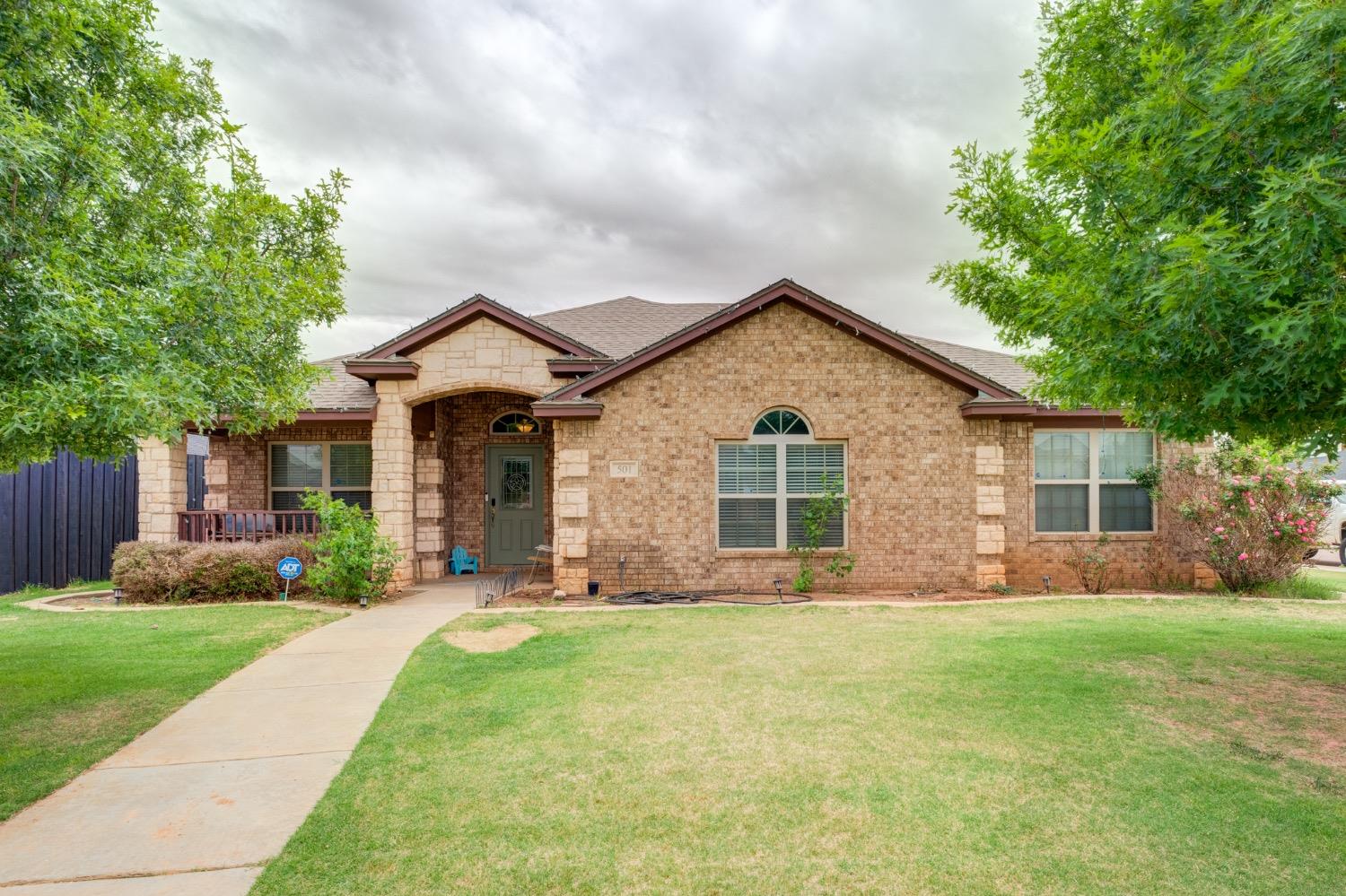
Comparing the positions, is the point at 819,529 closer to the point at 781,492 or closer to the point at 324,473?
the point at 781,492

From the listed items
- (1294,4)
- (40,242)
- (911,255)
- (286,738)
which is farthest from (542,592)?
(911,255)

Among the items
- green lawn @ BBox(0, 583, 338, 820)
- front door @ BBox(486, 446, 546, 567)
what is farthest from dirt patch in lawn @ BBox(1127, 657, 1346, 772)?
front door @ BBox(486, 446, 546, 567)

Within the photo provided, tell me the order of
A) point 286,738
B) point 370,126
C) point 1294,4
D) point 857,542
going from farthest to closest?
point 370,126, point 857,542, point 286,738, point 1294,4

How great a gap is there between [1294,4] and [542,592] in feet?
33.8

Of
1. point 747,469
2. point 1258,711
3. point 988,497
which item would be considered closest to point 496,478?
point 747,469

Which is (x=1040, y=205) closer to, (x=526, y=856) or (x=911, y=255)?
(x=526, y=856)

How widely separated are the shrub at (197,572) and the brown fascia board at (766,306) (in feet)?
16.8

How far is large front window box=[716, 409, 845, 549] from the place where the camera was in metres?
11.1

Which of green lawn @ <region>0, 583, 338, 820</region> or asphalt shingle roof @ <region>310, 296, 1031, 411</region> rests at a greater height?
asphalt shingle roof @ <region>310, 296, 1031, 411</region>

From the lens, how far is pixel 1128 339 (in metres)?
4.77

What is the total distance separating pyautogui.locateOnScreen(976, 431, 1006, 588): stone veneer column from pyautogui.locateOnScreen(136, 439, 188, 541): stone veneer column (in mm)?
13295

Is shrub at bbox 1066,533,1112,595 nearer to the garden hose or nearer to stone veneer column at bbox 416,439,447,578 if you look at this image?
the garden hose

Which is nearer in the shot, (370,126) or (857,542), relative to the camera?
(857,542)

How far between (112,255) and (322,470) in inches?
346
